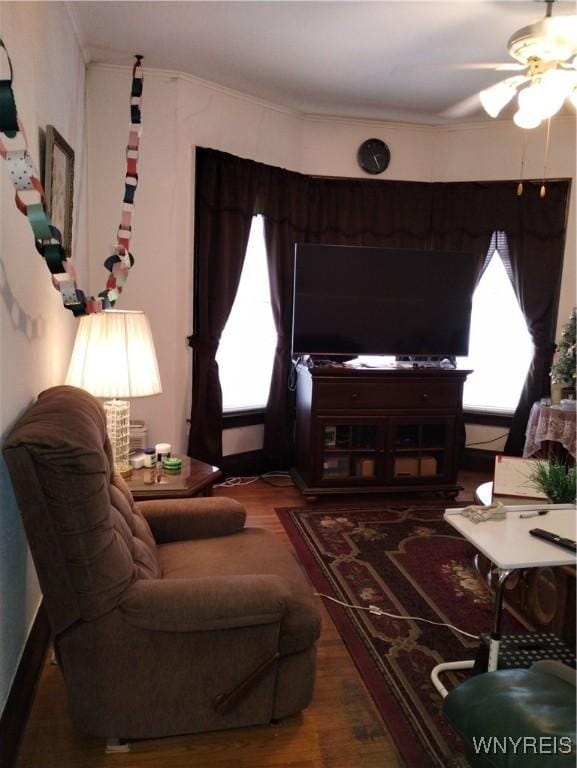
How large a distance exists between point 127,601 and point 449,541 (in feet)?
7.07

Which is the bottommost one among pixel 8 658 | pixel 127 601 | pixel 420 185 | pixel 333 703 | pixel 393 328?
pixel 333 703

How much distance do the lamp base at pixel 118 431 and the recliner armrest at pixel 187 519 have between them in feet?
1.12

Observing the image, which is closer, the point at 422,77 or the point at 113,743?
the point at 113,743

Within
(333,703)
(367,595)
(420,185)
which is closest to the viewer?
(333,703)

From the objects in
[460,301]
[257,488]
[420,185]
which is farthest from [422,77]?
[257,488]

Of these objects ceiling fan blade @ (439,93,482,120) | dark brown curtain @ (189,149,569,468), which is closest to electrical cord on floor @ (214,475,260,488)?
dark brown curtain @ (189,149,569,468)

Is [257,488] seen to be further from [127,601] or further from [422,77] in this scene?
[422,77]

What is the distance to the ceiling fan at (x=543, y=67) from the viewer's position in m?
2.09

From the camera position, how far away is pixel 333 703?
1.90 metres

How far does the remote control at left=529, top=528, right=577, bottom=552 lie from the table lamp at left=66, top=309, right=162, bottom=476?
1.53 meters

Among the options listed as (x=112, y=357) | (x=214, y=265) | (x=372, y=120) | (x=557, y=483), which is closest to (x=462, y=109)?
(x=372, y=120)

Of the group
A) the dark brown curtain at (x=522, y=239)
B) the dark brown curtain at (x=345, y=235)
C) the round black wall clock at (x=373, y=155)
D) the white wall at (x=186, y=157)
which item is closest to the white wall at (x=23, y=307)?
the white wall at (x=186, y=157)

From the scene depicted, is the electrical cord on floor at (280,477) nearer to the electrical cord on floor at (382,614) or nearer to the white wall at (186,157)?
the white wall at (186,157)

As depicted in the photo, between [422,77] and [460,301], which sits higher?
[422,77]
